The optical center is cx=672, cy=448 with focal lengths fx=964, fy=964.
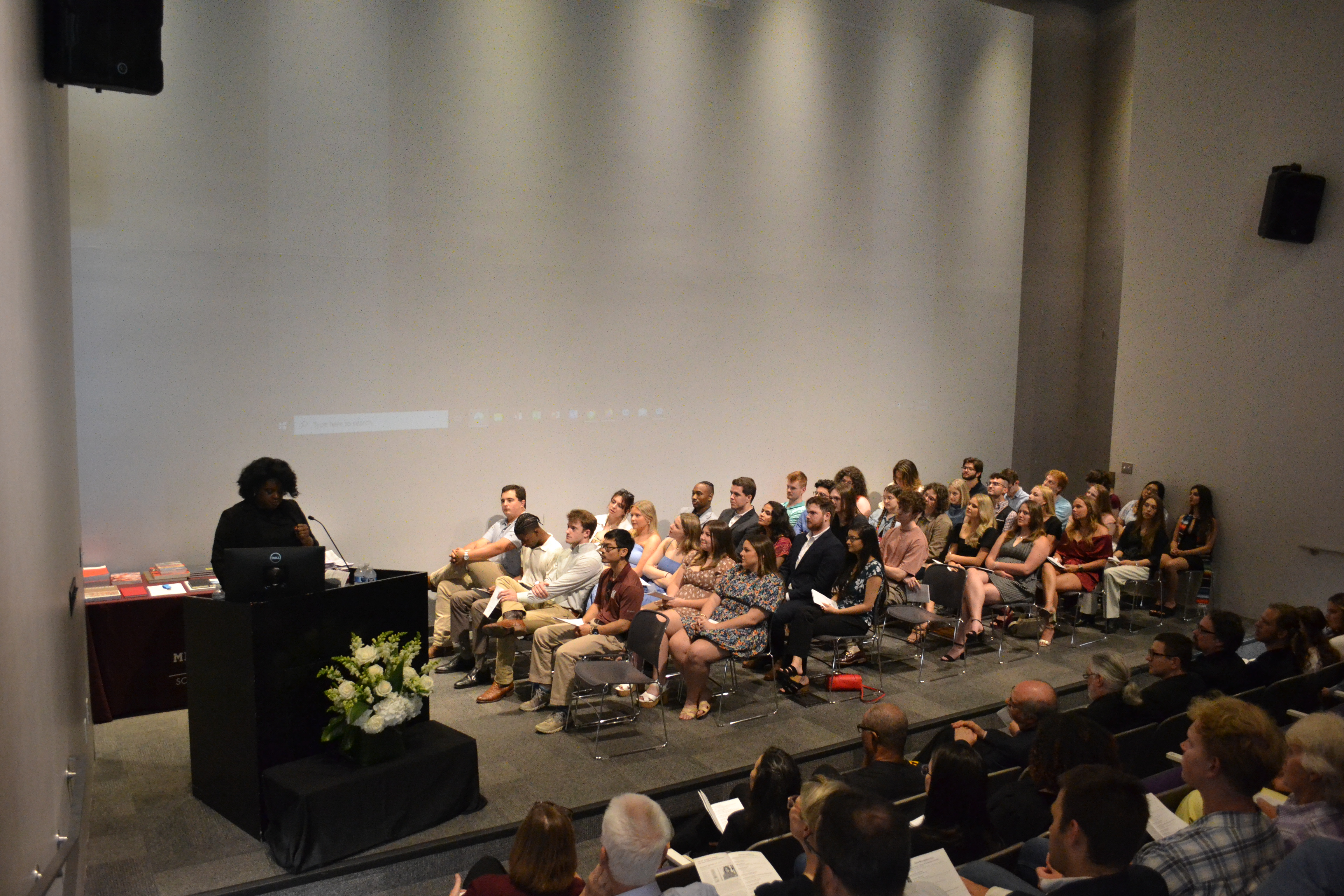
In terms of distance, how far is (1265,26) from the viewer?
7625mm

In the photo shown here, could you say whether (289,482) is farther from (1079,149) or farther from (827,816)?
(1079,149)

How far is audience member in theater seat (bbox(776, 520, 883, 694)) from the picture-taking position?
5.96 m

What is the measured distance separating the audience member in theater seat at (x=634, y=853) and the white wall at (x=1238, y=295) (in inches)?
272

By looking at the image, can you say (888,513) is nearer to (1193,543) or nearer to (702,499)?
(702,499)

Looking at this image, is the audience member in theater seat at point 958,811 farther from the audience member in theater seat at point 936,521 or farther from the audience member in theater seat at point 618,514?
the audience member in theater seat at point 936,521

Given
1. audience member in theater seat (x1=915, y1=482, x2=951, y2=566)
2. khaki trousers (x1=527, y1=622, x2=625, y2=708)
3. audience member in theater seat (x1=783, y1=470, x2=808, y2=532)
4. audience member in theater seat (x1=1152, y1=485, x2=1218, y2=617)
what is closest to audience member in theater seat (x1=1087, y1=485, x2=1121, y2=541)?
audience member in theater seat (x1=1152, y1=485, x2=1218, y2=617)

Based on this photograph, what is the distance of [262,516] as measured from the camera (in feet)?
17.1

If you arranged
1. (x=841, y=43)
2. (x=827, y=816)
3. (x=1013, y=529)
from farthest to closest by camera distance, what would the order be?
1. (x=841, y=43)
2. (x=1013, y=529)
3. (x=827, y=816)

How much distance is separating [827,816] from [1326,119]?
24.8ft

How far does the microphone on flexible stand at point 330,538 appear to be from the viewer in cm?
656

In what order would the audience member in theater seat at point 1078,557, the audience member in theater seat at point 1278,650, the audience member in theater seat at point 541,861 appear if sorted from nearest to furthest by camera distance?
1. the audience member in theater seat at point 541,861
2. the audience member in theater seat at point 1278,650
3. the audience member in theater seat at point 1078,557

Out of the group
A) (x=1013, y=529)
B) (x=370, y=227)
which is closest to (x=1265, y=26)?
(x=1013, y=529)

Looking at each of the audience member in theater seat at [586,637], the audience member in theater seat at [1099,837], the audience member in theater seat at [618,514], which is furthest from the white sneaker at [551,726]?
the audience member in theater seat at [1099,837]

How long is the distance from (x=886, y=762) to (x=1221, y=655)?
2264 mm
